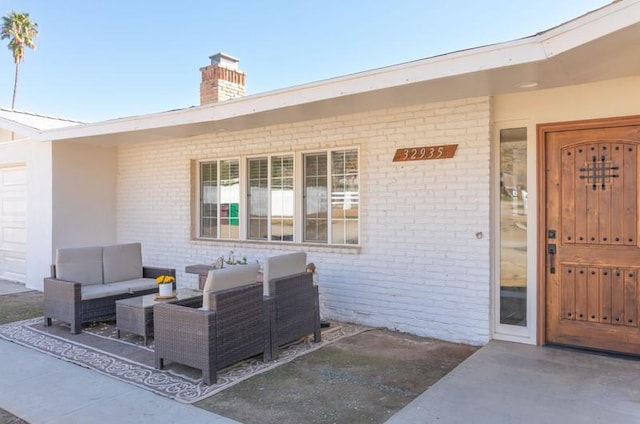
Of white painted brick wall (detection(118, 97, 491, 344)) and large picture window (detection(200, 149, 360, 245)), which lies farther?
large picture window (detection(200, 149, 360, 245))

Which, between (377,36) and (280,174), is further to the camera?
(377,36)

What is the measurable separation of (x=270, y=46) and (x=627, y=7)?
42.1 feet

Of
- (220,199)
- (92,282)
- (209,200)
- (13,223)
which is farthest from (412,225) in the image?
(13,223)

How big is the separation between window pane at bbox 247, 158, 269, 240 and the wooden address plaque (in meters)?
2.29

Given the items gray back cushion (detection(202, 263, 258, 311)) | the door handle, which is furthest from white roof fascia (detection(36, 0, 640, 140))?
the door handle

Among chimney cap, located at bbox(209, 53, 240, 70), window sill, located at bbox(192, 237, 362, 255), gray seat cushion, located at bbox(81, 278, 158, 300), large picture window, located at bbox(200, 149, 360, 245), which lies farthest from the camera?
chimney cap, located at bbox(209, 53, 240, 70)

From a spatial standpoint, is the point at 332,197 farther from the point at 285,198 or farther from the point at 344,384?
the point at 344,384

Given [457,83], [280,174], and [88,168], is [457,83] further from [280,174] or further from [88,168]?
[88,168]

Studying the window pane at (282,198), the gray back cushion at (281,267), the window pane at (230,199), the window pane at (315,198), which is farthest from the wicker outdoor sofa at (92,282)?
the gray back cushion at (281,267)

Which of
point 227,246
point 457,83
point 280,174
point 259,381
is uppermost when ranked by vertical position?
point 457,83

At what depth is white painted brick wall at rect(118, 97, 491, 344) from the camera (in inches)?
198

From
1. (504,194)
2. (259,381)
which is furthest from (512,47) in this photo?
(259,381)

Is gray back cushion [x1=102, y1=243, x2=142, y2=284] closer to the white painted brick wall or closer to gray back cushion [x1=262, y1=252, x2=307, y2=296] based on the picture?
the white painted brick wall

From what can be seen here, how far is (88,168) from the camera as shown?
28.1 ft
